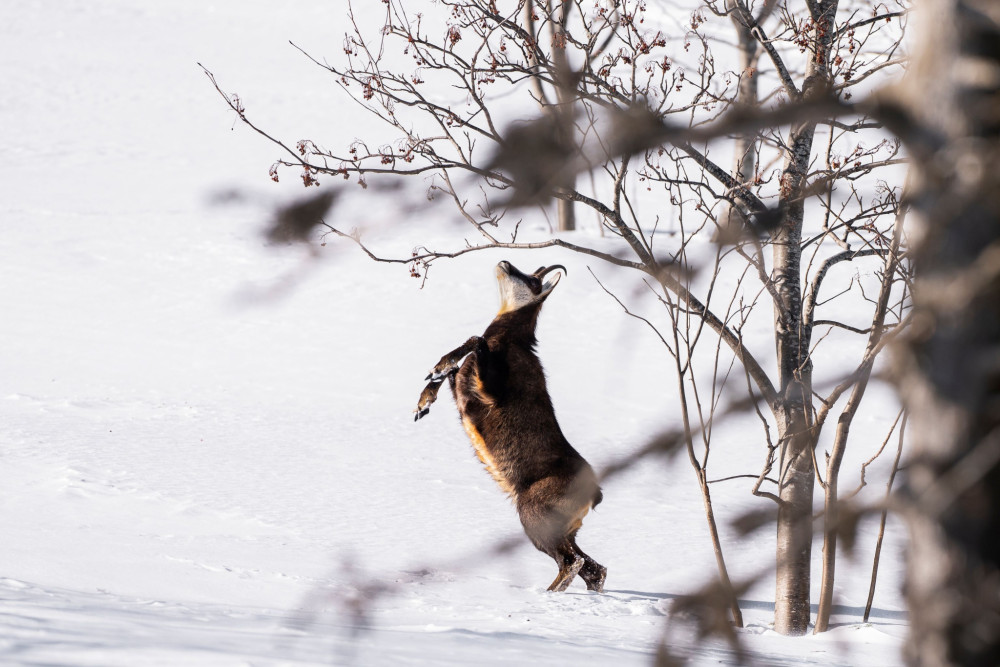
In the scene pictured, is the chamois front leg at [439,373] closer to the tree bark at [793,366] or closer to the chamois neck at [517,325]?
the chamois neck at [517,325]

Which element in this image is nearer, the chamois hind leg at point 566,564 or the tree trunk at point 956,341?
the tree trunk at point 956,341

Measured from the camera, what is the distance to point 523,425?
240 inches

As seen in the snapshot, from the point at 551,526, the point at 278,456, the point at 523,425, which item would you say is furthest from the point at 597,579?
the point at 278,456

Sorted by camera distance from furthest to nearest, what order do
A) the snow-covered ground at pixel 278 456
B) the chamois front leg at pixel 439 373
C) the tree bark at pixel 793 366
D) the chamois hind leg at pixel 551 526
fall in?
the chamois hind leg at pixel 551 526 < the chamois front leg at pixel 439 373 < the tree bark at pixel 793 366 < the snow-covered ground at pixel 278 456

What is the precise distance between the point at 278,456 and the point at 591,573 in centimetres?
376

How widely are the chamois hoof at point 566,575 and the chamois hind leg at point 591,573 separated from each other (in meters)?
0.06

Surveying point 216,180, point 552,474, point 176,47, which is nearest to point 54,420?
point 552,474

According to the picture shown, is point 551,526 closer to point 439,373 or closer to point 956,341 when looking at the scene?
point 439,373

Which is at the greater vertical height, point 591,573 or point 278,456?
point 278,456

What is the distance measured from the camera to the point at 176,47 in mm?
29016

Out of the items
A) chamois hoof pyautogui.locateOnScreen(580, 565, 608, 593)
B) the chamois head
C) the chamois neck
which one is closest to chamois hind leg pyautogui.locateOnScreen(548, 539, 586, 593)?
chamois hoof pyautogui.locateOnScreen(580, 565, 608, 593)

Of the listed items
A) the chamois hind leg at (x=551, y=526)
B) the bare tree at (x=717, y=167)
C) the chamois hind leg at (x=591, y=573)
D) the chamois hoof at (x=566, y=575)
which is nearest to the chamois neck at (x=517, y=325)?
the bare tree at (x=717, y=167)

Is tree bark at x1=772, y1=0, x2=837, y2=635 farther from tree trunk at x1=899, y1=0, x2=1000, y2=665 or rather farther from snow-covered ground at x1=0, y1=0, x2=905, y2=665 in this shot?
tree trunk at x1=899, y1=0, x2=1000, y2=665

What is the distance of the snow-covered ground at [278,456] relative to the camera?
3.92 m
